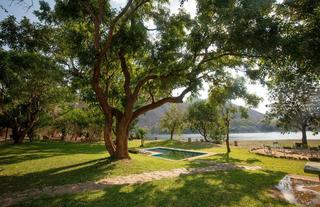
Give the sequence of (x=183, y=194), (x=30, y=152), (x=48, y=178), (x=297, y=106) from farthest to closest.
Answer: (x=297, y=106)
(x=30, y=152)
(x=48, y=178)
(x=183, y=194)

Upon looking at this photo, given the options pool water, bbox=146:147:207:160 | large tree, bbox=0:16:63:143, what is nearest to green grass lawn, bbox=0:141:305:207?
large tree, bbox=0:16:63:143

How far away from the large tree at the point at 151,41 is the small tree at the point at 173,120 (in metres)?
29.0

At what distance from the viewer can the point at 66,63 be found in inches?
675

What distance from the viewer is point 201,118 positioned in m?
46.5

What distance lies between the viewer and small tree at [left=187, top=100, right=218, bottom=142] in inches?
1797

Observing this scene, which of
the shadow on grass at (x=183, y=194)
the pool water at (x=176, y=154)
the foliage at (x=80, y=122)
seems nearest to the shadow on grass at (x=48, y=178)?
the shadow on grass at (x=183, y=194)

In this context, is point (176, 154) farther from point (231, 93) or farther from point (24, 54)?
point (24, 54)

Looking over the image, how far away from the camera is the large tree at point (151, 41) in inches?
444

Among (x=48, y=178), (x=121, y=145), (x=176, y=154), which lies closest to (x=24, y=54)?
(x=48, y=178)

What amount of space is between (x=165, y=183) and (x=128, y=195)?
2.24 metres

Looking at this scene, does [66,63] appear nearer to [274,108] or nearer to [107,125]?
[107,125]

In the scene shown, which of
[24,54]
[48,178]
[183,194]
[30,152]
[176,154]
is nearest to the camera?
[183,194]

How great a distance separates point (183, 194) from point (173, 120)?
129ft

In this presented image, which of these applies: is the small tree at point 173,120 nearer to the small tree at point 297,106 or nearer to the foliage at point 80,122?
the foliage at point 80,122
